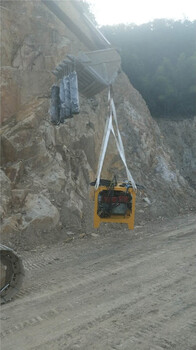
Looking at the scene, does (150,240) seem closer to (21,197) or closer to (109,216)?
(109,216)

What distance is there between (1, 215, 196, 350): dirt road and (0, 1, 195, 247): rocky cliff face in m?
1.43

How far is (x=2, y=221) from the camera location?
29.9ft

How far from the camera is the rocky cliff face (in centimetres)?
988

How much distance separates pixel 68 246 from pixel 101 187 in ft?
8.06

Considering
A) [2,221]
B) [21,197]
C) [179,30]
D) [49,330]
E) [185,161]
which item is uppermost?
[179,30]

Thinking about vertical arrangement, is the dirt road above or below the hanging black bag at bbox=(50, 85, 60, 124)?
below

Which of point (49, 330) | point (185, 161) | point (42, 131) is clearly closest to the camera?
point (49, 330)

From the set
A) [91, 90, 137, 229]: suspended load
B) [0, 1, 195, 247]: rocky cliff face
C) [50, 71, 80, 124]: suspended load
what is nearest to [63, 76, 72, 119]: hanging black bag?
[50, 71, 80, 124]: suspended load

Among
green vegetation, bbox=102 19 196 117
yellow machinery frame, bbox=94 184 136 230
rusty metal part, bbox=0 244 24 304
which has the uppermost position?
green vegetation, bbox=102 19 196 117

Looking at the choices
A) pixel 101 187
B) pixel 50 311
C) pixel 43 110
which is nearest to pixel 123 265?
pixel 101 187

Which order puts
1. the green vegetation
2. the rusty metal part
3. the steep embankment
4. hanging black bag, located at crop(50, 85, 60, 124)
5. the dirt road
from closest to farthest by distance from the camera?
the dirt road
the rusty metal part
hanging black bag, located at crop(50, 85, 60, 124)
the steep embankment
the green vegetation

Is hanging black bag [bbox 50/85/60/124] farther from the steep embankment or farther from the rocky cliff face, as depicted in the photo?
the steep embankment

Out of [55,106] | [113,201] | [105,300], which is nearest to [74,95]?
[55,106]

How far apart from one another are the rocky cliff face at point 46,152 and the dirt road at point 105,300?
1428mm
